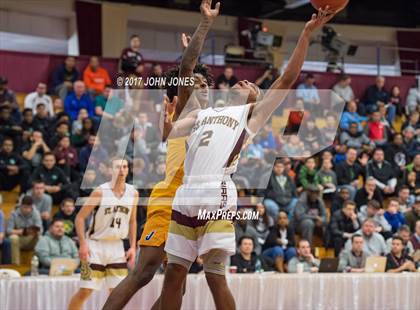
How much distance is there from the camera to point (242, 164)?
14469mm

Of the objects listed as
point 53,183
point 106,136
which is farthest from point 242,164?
point 53,183

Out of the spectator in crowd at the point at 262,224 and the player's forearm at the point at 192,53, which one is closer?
the player's forearm at the point at 192,53

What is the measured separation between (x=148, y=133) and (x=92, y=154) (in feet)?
4.10

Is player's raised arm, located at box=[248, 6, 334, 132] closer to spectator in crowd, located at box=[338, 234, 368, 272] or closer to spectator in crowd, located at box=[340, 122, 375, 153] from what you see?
spectator in crowd, located at box=[338, 234, 368, 272]

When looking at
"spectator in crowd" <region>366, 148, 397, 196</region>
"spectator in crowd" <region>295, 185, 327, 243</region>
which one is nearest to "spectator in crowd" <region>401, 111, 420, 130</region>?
"spectator in crowd" <region>366, 148, 397, 196</region>

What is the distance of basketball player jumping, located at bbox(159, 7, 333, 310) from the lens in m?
5.75

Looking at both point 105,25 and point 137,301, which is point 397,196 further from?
point 105,25

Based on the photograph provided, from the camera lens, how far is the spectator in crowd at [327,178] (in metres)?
15.1

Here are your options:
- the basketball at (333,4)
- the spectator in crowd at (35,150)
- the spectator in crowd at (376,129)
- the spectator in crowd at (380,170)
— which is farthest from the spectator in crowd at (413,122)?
the basketball at (333,4)

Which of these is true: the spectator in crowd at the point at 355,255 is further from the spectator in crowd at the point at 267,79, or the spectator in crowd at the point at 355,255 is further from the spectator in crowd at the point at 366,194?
the spectator in crowd at the point at 267,79

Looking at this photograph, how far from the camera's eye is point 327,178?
50.0 ft

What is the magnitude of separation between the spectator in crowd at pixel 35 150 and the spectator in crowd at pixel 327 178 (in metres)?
4.95

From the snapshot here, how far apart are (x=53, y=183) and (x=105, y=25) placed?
9201 mm

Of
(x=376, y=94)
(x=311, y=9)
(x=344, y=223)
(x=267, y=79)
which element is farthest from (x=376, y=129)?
(x=311, y=9)
